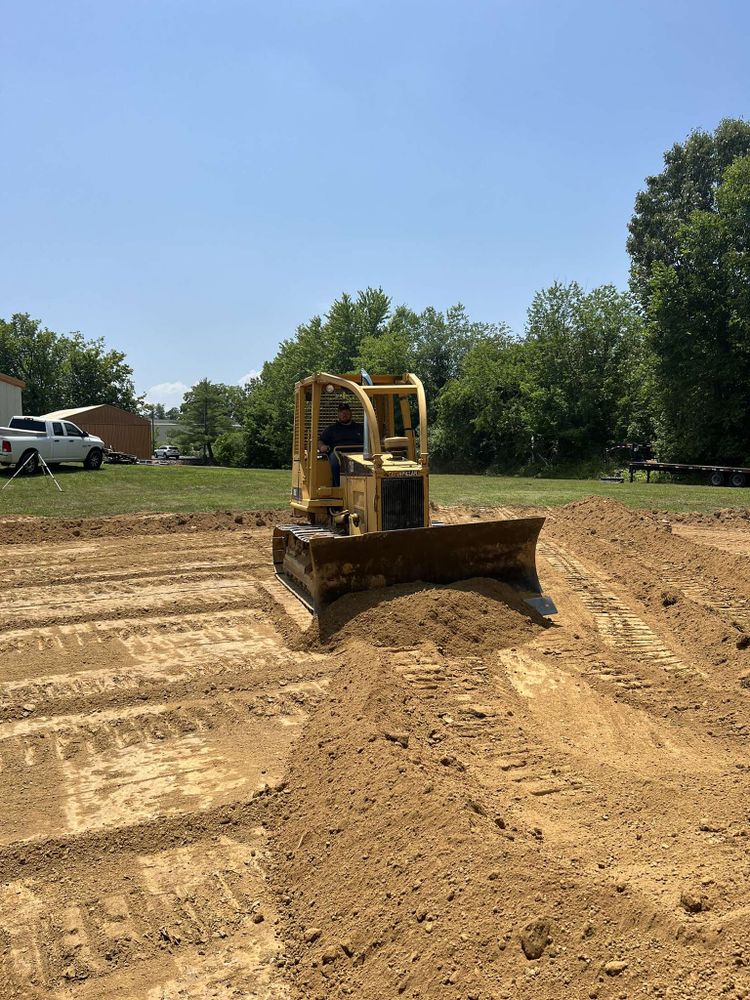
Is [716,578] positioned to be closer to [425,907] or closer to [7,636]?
[425,907]

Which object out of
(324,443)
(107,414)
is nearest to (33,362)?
(107,414)

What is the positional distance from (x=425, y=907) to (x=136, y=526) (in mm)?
12541

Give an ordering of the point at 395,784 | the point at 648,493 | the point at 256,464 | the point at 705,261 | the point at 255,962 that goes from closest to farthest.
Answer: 1. the point at 255,962
2. the point at 395,784
3. the point at 648,493
4. the point at 705,261
5. the point at 256,464

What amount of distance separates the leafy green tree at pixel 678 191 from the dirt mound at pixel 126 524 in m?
37.5

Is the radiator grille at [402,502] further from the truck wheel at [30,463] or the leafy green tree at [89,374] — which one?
the leafy green tree at [89,374]

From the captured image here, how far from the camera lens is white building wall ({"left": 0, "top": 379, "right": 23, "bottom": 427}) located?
33.0 meters

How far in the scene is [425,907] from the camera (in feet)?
11.1

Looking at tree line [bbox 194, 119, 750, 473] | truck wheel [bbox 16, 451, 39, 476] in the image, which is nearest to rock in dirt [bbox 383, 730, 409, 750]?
truck wheel [bbox 16, 451, 39, 476]

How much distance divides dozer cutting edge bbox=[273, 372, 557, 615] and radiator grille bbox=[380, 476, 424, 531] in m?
0.01

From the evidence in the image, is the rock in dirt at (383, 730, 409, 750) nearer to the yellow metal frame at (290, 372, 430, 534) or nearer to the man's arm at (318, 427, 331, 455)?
the yellow metal frame at (290, 372, 430, 534)

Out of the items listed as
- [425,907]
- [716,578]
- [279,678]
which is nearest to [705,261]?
[716,578]

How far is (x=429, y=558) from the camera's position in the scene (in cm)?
818

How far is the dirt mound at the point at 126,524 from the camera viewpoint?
1384 centimetres

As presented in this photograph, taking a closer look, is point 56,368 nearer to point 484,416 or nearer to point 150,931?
point 484,416
